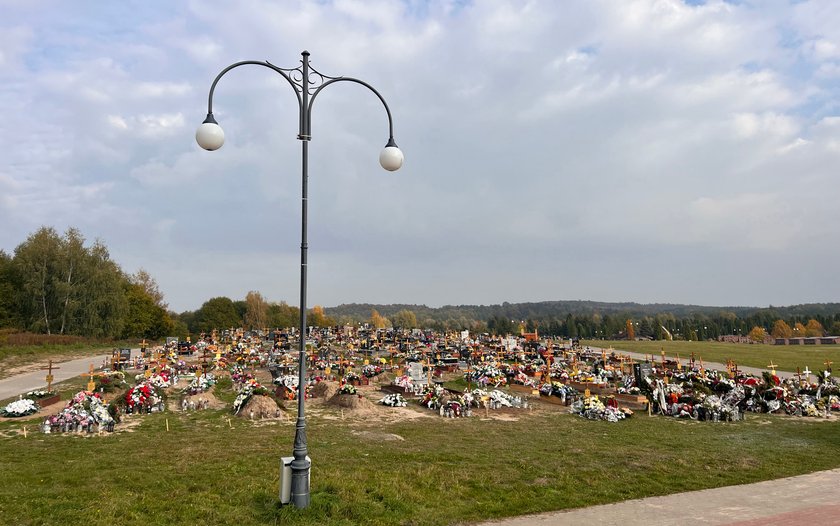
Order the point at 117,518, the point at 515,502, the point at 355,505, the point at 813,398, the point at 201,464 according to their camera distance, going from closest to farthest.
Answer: the point at 117,518 < the point at 355,505 < the point at 515,502 < the point at 201,464 < the point at 813,398

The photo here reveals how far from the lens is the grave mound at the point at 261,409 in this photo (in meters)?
18.2

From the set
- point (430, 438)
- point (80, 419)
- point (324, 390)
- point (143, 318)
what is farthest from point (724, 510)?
point (143, 318)

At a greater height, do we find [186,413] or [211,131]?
[211,131]

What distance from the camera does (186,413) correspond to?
19297 mm

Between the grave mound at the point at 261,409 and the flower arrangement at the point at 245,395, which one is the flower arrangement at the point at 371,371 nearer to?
the flower arrangement at the point at 245,395

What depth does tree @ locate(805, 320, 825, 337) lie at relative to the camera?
122250 mm

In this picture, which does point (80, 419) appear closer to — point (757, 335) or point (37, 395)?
point (37, 395)

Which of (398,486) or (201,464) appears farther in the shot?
(201,464)

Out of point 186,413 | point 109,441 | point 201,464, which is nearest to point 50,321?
point 186,413

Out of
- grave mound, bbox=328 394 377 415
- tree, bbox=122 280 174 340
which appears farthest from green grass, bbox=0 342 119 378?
grave mound, bbox=328 394 377 415

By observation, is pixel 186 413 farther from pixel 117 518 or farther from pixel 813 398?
pixel 813 398

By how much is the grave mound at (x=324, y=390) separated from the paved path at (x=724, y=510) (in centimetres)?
1648

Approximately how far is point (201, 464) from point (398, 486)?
4574 millimetres

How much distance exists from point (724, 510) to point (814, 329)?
151503mm
